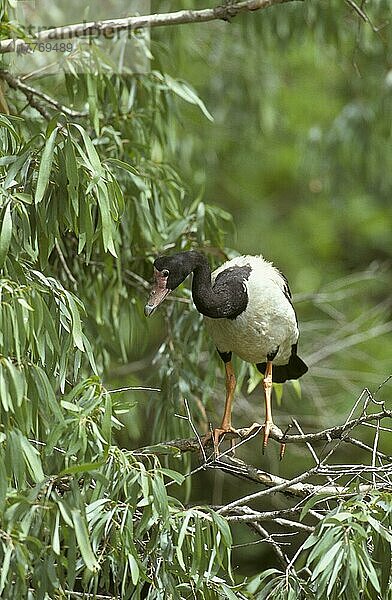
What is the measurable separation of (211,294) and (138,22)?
76cm

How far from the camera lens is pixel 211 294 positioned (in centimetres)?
240

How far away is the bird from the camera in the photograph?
232cm

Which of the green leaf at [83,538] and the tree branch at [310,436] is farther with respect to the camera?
the tree branch at [310,436]

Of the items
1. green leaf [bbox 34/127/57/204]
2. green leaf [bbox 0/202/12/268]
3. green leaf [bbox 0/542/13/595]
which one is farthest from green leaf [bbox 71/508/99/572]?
green leaf [bbox 34/127/57/204]

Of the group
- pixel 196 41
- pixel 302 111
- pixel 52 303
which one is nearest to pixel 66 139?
pixel 52 303

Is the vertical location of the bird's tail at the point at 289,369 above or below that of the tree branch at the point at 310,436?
below

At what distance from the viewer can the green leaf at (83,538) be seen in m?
1.65

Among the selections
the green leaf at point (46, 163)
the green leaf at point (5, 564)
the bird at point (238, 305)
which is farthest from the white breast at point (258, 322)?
the green leaf at point (5, 564)

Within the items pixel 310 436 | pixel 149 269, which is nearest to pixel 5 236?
pixel 310 436

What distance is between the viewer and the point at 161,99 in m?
3.04

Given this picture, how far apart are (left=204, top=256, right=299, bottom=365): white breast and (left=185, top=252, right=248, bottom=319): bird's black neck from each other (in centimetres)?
5

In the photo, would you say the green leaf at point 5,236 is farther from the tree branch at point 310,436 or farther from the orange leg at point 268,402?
the orange leg at point 268,402

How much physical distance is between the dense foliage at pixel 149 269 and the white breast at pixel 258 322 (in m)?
0.32

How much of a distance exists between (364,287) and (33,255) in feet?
10.9
